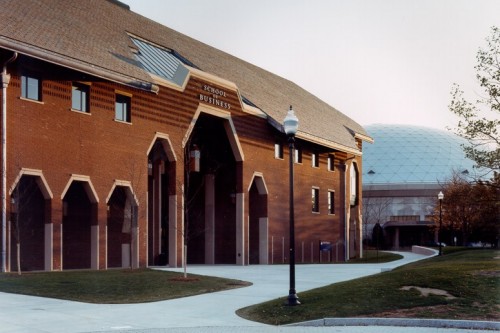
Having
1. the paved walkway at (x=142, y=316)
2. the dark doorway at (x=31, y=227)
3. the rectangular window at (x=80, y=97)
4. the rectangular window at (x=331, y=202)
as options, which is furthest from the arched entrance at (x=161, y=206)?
the rectangular window at (x=331, y=202)

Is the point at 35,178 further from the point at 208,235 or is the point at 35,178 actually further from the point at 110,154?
the point at 208,235

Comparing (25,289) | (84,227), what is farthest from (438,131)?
(25,289)

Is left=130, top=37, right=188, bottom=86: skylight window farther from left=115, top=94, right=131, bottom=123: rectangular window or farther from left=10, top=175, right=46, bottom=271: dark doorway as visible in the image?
left=10, top=175, right=46, bottom=271: dark doorway

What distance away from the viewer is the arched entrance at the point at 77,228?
3306cm

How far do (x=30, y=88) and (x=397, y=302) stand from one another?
1813 centimetres

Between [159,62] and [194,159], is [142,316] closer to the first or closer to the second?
[159,62]

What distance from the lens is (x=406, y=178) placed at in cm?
10494

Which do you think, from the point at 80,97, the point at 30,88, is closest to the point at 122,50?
the point at 80,97

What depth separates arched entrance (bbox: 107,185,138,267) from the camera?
3478 centimetres

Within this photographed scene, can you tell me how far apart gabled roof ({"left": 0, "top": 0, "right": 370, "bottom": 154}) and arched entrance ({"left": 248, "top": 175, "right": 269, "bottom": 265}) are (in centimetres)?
432

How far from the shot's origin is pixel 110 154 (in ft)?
105

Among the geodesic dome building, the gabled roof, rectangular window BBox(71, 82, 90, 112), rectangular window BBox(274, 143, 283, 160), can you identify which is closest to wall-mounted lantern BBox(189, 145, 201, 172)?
the gabled roof

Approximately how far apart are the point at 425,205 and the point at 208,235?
61769mm

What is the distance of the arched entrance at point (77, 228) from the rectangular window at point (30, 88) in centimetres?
527
